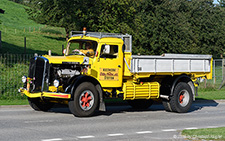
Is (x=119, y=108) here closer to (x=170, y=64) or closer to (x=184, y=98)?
(x=184, y=98)

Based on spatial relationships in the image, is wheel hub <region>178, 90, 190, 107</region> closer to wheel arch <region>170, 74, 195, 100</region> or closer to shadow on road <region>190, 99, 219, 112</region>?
wheel arch <region>170, 74, 195, 100</region>

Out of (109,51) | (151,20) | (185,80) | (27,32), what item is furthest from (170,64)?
(27,32)

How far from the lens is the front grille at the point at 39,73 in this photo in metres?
14.4

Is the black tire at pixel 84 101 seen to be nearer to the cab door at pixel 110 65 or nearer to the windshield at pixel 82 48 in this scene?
the cab door at pixel 110 65

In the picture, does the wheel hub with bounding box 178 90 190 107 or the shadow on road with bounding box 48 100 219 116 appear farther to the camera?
the wheel hub with bounding box 178 90 190 107

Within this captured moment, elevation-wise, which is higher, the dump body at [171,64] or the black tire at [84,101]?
the dump body at [171,64]

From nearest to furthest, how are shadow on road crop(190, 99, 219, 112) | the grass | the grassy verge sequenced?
the grassy verge < shadow on road crop(190, 99, 219, 112) < the grass

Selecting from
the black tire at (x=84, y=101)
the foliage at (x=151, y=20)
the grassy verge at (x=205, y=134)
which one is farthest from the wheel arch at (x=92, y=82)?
the foliage at (x=151, y=20)

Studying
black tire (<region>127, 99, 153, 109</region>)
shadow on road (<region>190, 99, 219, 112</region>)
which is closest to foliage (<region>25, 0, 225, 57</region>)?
shadow on road (<region>190, 99, 219, 112</region>)

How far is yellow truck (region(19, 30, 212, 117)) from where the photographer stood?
14180 millimetres

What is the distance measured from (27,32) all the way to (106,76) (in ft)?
151

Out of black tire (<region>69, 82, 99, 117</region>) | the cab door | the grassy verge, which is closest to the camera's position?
the grassy verge

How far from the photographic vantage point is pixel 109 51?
591 inches

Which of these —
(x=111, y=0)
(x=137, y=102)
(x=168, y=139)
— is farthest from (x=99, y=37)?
(x=111, y=0)
